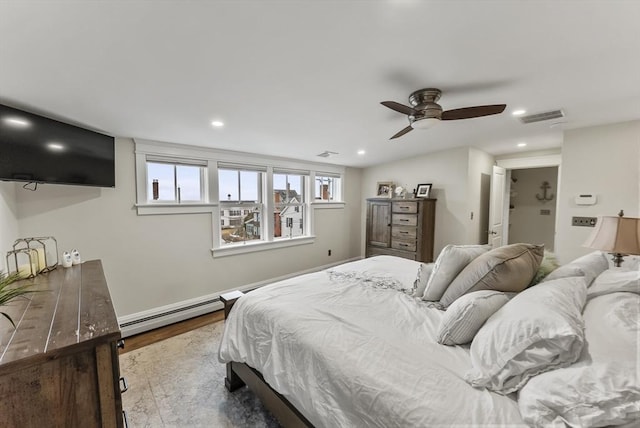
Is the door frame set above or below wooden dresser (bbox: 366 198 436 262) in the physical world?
above

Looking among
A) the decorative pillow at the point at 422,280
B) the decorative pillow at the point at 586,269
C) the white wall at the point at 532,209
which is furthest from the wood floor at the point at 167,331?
the white wall at the point at 532,209

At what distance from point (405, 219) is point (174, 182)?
11.0ft

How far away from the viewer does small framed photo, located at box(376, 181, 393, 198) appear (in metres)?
4.63

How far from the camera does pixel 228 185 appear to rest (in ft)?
12.0

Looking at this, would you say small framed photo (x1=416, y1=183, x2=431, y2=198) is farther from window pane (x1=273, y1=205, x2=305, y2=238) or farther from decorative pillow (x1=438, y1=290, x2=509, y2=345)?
decorative pillow (x1=438, y1=290, x2=509, y2=345)

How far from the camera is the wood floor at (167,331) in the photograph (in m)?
2.67

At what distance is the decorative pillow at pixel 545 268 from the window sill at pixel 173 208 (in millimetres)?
3322

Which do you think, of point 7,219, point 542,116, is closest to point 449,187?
point 542,116

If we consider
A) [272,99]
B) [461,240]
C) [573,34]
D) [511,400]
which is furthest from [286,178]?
[511,400]

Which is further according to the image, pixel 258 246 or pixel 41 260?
pixel 258 246

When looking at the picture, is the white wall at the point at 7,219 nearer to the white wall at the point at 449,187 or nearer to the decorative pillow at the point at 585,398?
the decorative pillow at the point at 585,398

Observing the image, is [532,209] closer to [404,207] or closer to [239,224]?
[404,207]

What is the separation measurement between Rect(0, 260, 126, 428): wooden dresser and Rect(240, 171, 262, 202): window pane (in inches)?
105

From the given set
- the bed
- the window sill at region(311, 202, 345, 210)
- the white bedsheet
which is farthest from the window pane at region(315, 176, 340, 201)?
the bed
